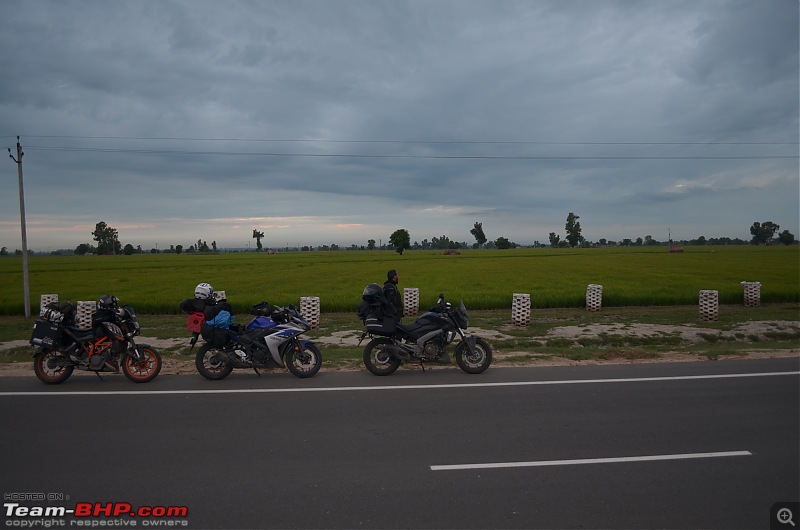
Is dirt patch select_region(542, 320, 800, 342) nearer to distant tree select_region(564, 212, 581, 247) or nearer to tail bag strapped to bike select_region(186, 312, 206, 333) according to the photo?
tail bag strapped to bike select_region(186, 312, 206, 333)

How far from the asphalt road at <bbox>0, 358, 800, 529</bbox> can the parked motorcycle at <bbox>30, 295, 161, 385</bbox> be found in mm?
329

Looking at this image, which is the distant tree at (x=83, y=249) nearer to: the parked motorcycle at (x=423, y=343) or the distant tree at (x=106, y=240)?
the distant tree at (x=106, y=240)

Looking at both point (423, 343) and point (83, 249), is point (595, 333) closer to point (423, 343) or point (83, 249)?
point (423, 343)

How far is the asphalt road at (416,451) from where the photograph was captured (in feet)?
13.2

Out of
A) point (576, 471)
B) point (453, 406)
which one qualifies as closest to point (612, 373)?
point (453, 406)

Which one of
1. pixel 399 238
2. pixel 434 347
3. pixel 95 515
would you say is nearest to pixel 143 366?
pixel 95 515

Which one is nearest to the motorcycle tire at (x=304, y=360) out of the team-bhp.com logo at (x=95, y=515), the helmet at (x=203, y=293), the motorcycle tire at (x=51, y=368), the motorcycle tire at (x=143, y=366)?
the helmet at (x=203, y=293)

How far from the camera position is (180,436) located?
5.71 metres

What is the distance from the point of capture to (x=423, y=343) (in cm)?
882

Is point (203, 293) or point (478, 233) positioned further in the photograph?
point (478, 233)

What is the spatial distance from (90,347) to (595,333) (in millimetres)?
11727

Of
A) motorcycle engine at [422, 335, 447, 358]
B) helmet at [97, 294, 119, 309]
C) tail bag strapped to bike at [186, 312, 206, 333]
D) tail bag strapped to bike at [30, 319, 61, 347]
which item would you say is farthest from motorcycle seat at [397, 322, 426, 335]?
tail bag strapped to bike at [30, 319, 61, 347]

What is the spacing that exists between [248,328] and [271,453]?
3.94 m

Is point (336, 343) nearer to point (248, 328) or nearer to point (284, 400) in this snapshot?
point (248, 328)
